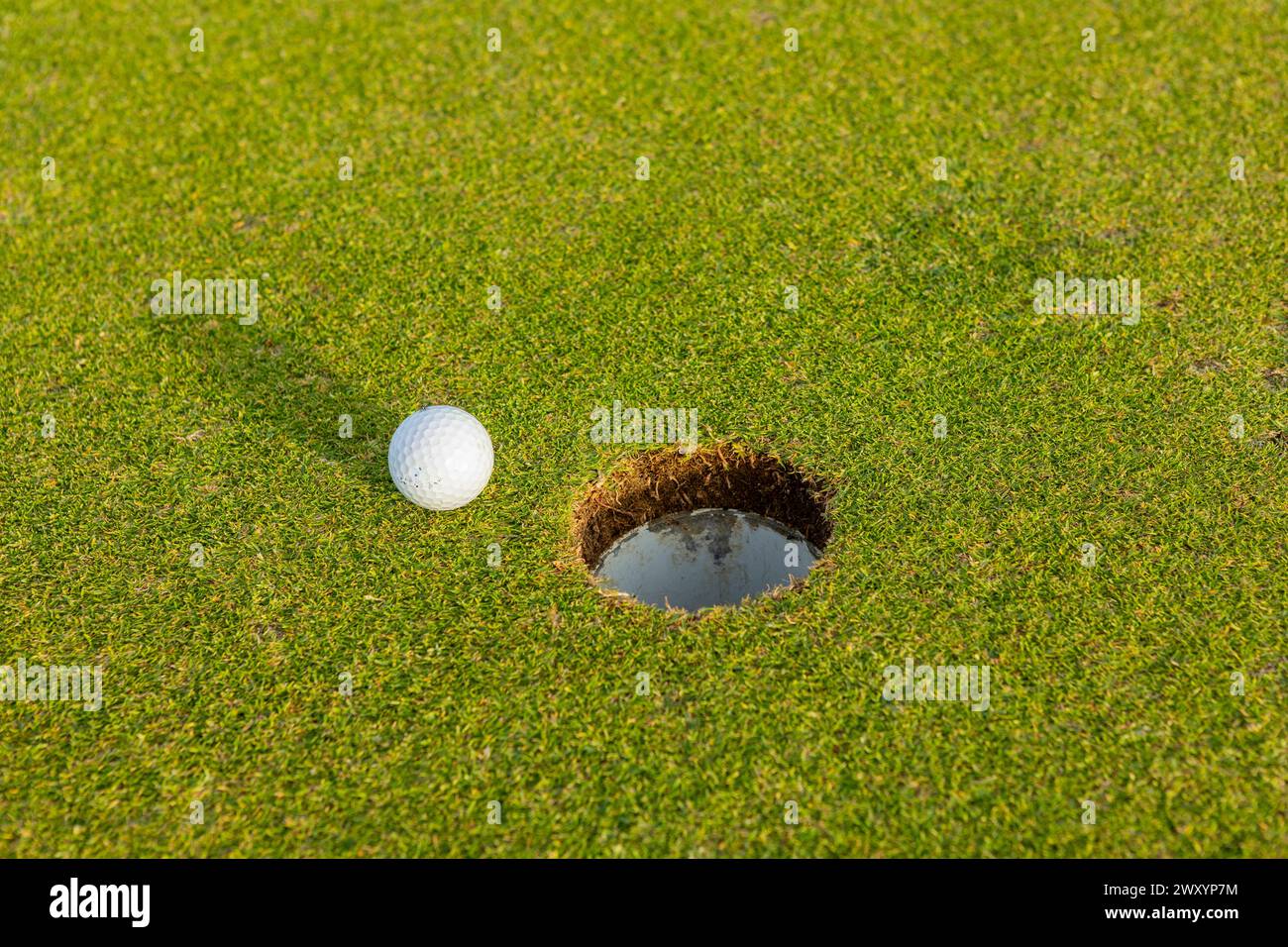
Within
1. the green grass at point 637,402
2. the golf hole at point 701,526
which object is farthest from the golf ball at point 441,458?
the golf hole at point 701,526

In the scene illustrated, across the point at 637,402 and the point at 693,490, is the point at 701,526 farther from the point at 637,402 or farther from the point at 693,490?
the point at 637,402

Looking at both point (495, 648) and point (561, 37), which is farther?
point (561, 37)

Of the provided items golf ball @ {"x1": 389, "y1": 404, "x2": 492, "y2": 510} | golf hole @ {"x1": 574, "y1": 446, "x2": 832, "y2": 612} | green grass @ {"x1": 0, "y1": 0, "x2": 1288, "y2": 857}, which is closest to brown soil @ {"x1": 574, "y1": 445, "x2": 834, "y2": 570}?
golf hole @ {"x1": 574, "y1": 446, "x2": 832, "y2": 612}

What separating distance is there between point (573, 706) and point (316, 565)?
65.6 inches

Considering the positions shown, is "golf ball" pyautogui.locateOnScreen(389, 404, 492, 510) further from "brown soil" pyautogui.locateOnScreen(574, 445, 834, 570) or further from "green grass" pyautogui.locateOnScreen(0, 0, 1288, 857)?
"brown soil" pyautogui.locateOnScreen(574, 445, 834, 570)

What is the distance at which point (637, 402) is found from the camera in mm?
6402

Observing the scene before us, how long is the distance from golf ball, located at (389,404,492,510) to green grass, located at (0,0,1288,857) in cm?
18

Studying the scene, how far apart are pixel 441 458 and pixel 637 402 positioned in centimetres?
132

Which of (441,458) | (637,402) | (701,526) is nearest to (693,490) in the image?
(701,526)

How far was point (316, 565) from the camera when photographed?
5715 mm

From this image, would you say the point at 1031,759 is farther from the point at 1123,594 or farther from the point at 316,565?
the point at 316,565
